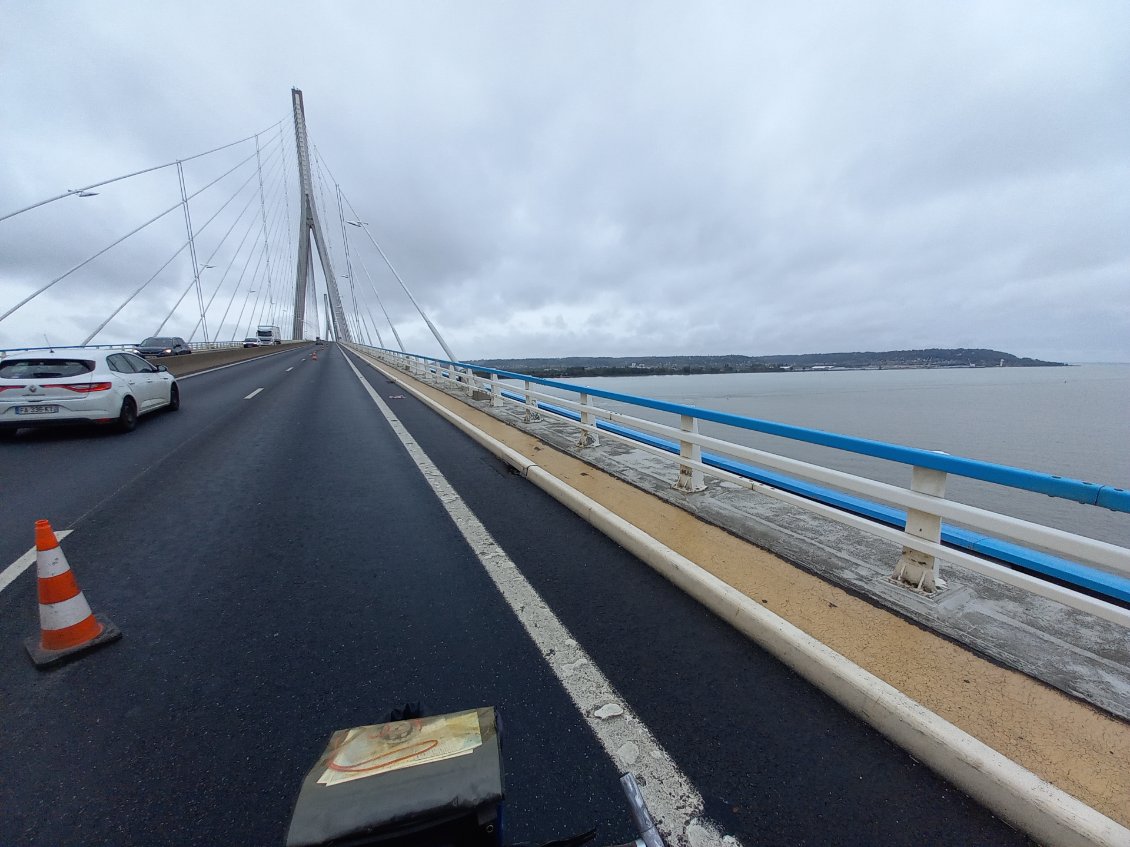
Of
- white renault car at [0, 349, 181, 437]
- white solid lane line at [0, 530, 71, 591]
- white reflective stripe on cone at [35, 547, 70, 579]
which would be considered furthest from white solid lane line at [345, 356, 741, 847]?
white renault car at [0, 349, 181, 437]

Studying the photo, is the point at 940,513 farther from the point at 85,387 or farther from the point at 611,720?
the point at 85,387

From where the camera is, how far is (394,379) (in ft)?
65.2

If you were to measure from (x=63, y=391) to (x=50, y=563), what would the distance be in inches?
287

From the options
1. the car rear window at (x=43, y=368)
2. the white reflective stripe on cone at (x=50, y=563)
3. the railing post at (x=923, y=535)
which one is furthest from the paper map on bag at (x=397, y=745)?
the car rear window at (x=43, y=368)

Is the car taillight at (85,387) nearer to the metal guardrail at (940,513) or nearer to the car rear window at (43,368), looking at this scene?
the car rear window at (43,368)

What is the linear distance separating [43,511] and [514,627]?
5.08m

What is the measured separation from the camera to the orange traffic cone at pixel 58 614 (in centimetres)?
255

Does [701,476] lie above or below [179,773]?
above

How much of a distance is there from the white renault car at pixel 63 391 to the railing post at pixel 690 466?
371 inches

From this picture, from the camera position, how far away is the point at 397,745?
1.35m

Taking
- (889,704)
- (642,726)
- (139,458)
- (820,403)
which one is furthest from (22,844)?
(820,403)

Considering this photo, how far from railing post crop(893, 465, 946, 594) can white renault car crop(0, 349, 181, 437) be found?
11029 millimetres

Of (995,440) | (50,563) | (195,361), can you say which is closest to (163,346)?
(195,361)

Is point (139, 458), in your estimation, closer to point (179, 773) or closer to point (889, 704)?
point (179, 773)
